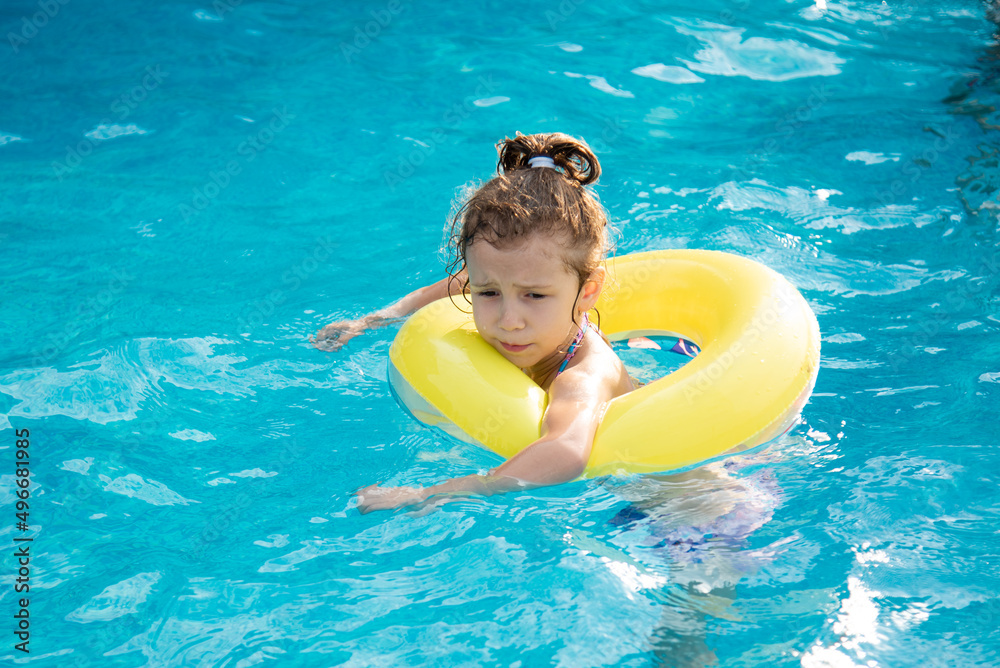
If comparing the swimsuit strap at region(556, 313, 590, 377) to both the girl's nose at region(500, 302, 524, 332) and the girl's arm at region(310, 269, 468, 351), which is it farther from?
the girl's arm at region(310, 269, 468, 351)

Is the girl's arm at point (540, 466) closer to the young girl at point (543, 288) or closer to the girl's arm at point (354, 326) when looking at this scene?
the young girl at point (543, 288)

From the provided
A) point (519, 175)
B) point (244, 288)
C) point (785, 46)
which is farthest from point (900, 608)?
point (785, 46)

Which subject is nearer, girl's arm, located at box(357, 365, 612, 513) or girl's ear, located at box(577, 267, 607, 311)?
girl's arm, located at box(357, 365, 612, 513)

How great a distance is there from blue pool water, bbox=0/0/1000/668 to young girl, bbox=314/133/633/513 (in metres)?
0.28

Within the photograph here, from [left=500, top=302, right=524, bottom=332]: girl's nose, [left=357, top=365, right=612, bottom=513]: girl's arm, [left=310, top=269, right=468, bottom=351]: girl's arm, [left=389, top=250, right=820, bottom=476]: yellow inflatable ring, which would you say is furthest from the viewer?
[left=310, top=269, right=468, bottom=351]: girl's arm

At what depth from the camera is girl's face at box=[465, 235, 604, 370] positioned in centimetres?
291

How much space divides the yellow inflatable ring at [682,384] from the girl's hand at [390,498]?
11.7 inches

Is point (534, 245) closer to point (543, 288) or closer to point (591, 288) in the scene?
point (543, 288)

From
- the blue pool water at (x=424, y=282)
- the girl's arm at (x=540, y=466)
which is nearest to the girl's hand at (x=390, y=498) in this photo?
the girl's arm at (x=540, y=466)

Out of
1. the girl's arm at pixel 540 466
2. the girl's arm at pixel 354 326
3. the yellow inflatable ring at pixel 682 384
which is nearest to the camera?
the girl's arm at pixel 540 466

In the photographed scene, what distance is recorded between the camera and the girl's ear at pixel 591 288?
10.2 feet

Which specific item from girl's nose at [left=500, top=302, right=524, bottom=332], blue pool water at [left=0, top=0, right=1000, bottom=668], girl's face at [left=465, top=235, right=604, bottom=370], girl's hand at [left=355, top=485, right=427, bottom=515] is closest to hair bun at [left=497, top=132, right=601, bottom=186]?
girl's face at [left=465, top=235, right=604, bottom=370]

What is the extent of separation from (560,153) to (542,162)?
74mm

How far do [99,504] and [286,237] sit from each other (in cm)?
239
